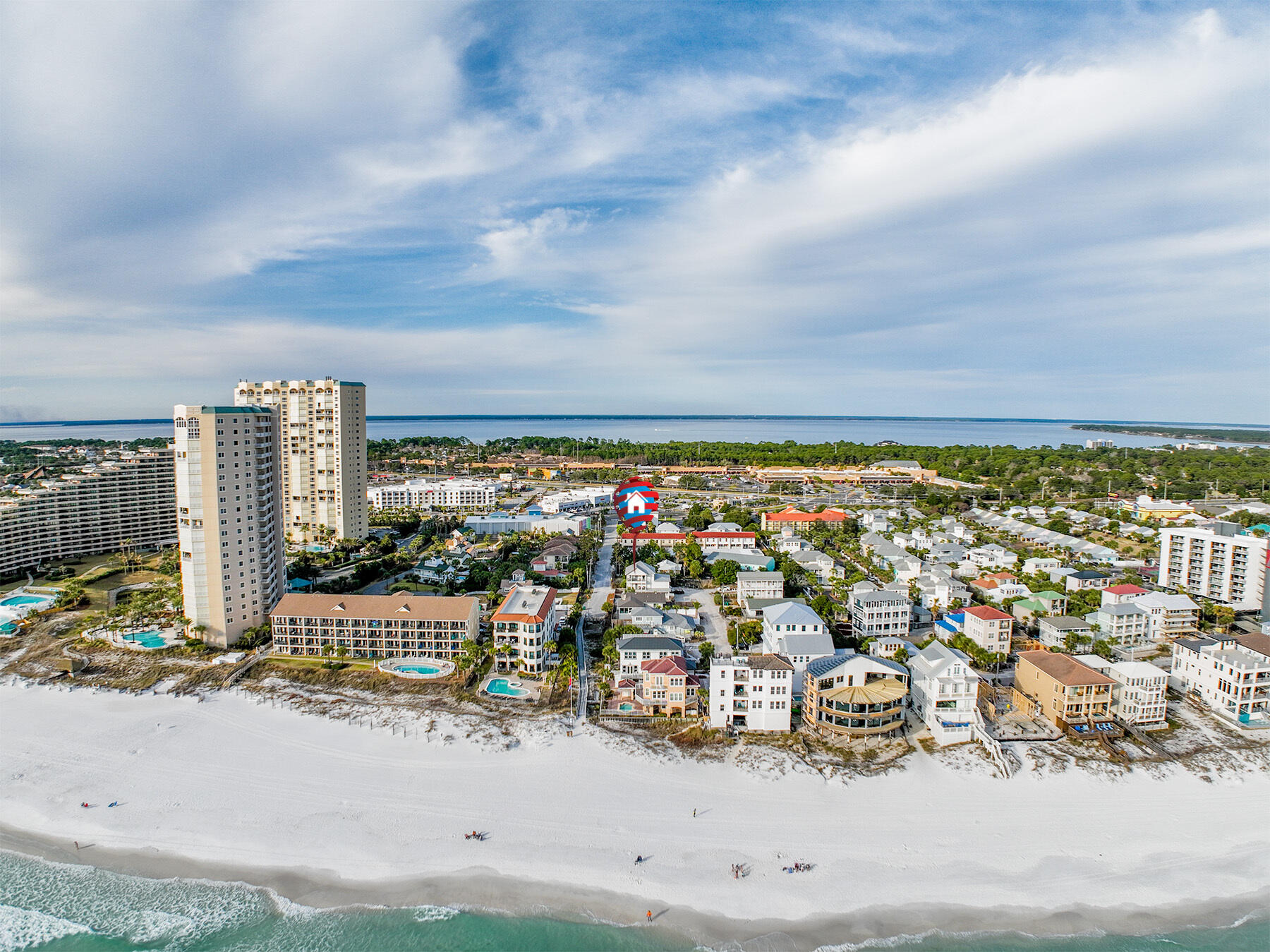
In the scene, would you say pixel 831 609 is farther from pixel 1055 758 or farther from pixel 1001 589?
pixel 1055 758

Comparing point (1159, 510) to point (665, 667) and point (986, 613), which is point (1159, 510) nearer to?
point (986, 613)

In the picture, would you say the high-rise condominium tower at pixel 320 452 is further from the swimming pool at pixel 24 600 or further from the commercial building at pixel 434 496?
the swimming pool at pixel 24 600

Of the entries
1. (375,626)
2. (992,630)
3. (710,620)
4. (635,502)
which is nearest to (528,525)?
(635,502)

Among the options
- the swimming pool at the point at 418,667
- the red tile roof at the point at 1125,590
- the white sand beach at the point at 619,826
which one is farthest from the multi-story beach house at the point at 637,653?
the red tile roof at the point at 1125,590

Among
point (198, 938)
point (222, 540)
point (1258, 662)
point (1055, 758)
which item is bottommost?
point (198, 938)

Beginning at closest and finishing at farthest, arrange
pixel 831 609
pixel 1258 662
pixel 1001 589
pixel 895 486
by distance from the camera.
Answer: pixel 1258 662, pixel 831 609, pixel 1001 589, pixel 895 486

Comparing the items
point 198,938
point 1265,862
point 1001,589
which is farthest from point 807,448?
point 198,938
